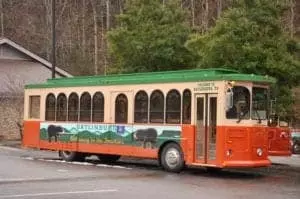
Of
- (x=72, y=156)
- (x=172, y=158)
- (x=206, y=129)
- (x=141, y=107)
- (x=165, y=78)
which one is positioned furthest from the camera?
(x=72, y=156)

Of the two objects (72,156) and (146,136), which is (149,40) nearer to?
(72,156)

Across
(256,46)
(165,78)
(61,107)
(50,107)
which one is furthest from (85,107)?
(256,46)

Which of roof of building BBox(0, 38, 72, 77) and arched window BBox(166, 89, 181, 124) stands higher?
roof of building BBox(0, 38, 72, 77)

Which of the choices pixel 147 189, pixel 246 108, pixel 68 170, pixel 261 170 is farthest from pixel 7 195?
pixel 261 170

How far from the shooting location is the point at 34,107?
26.2 meters

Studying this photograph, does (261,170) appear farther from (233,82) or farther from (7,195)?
(7,195)

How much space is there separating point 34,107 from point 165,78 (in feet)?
23.6

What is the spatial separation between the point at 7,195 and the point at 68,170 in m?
6.39

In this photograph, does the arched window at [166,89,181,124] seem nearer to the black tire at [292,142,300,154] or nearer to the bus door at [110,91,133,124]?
the bus door at [110,91,133,124]

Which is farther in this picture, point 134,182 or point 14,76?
point 14,76

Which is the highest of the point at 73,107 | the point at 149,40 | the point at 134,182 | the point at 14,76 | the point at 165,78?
the point at 149,40

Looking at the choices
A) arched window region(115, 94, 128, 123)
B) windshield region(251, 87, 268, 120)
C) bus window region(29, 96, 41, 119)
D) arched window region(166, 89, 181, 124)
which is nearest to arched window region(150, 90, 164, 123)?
arched window region(166, 89, 181, 124)

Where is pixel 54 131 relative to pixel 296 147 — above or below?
above

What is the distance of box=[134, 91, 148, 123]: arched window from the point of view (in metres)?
21.4
